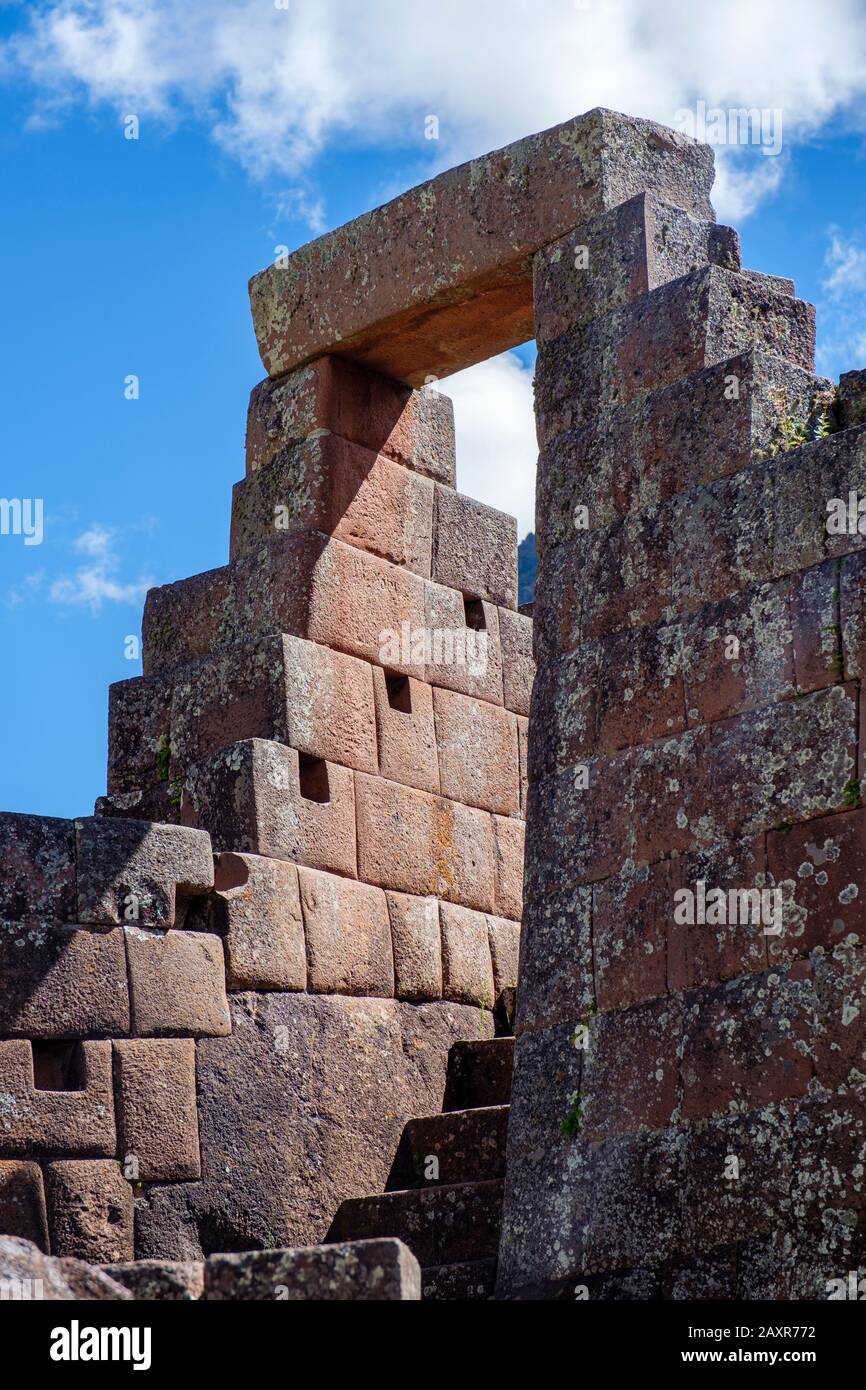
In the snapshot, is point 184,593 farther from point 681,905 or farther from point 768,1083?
point 768,1083

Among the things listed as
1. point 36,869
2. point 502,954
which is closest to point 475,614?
point 502,954

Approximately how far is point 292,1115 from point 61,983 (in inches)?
54.9

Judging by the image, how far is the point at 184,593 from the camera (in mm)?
11133

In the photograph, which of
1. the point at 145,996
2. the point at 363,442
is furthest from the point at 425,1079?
the point at 363,442

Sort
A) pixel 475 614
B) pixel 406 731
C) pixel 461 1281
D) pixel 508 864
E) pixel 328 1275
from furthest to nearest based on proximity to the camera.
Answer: pixel 475 614 → pixel 508 864 → pixel 406 731 → pixel 461 1281 → pixel 328 1275

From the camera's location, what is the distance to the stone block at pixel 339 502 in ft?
34.9

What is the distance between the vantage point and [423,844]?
414 inches

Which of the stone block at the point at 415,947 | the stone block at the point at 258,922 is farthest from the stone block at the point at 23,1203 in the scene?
the stone block at the point at 415,947

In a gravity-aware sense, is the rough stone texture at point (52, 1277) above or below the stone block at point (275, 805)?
below

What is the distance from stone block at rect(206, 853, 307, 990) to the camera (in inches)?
354

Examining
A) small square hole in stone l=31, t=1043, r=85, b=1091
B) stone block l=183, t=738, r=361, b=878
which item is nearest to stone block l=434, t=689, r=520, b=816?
stone block l=183, t=738, r=361, b=878

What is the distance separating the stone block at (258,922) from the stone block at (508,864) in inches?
69.7

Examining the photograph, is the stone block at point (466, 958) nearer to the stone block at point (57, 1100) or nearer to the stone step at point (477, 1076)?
the stone step at point (477, 1076)

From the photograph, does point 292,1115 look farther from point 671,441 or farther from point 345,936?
point 671,441
